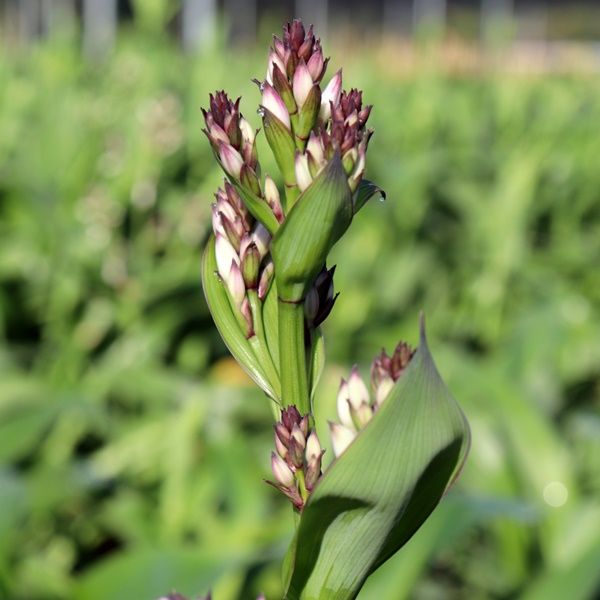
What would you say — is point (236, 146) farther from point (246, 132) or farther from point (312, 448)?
point (312, 448)

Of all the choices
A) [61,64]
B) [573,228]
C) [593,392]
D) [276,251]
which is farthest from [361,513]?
[61,64]

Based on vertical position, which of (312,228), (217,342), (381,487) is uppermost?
(312,228)

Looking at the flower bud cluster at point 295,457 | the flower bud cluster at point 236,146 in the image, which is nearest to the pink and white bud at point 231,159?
the flower bud cluster at point 236,146

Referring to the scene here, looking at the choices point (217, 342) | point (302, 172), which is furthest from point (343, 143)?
point (217, 342)

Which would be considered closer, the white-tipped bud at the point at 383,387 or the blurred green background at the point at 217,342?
the white-tipped bud at the point at 383,387

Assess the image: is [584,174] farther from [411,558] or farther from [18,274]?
[411,558]

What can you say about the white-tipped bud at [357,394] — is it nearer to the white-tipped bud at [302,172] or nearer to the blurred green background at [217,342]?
the white-tipped bud at [302,172]
